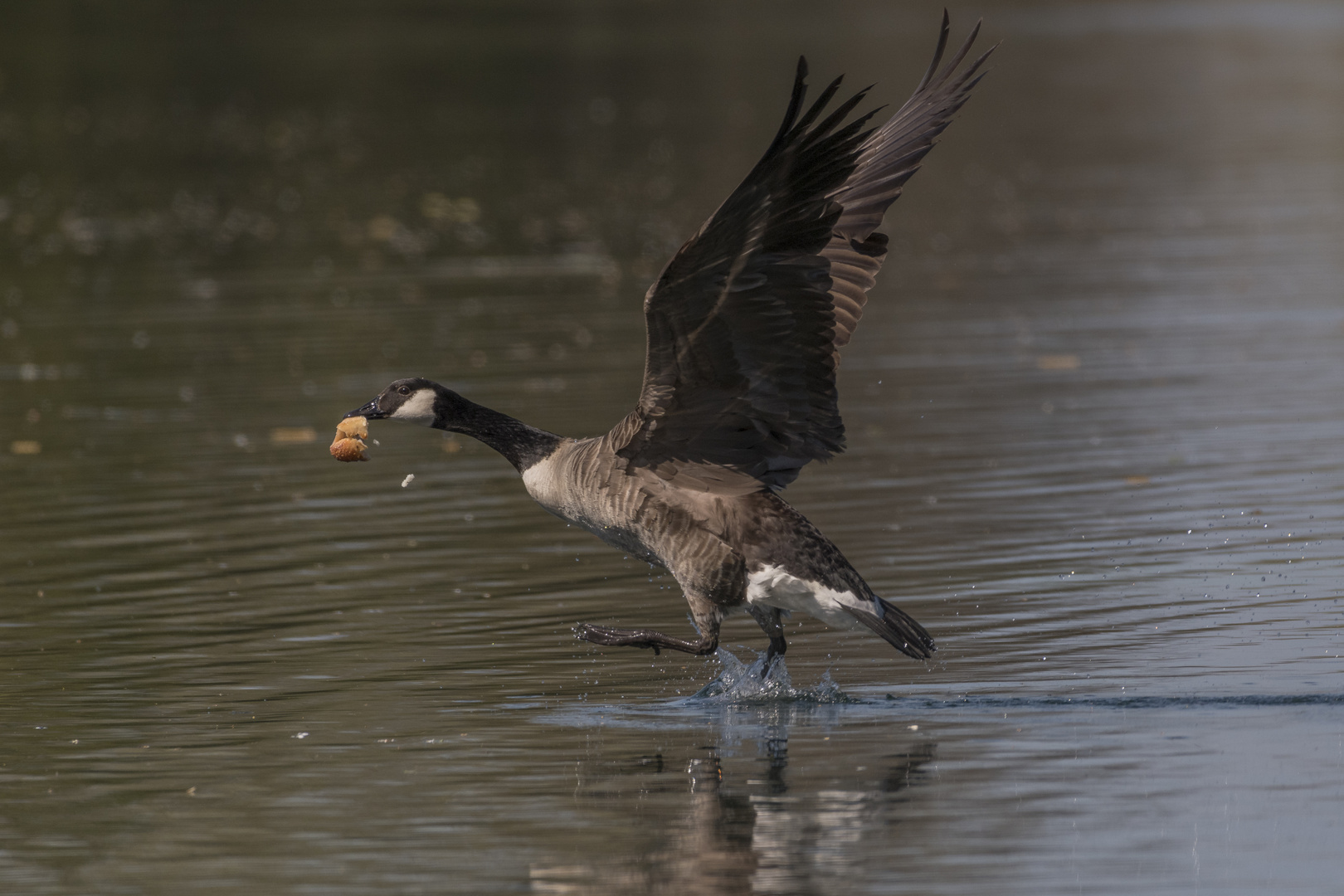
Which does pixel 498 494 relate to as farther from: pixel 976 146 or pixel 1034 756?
pixel 976 146

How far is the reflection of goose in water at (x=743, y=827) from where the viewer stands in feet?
21.4

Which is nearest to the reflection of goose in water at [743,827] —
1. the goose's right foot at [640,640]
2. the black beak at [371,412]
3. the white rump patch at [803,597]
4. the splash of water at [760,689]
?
the splash of water at [760,689]

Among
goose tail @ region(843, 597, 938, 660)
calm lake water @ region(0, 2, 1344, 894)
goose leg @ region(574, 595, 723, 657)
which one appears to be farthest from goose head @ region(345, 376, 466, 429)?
goose tail @ region(843, 597, 938, 660)

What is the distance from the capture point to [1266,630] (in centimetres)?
957

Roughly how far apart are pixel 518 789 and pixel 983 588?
3.89m

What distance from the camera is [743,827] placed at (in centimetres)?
708

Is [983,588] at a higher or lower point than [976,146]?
lower

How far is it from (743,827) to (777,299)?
7.91 feet

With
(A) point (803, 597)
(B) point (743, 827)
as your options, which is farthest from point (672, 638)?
(B) point (743, 827)

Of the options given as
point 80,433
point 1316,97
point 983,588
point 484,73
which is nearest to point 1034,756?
point 983,588

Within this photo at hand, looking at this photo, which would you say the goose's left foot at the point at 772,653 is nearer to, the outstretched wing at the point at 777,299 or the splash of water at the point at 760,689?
the splash of water at the point at 760,689

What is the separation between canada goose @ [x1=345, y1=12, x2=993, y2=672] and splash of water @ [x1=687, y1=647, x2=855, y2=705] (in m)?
0.14

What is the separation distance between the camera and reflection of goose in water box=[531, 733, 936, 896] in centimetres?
653

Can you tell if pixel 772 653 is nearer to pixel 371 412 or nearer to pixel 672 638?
pixel 672 638
